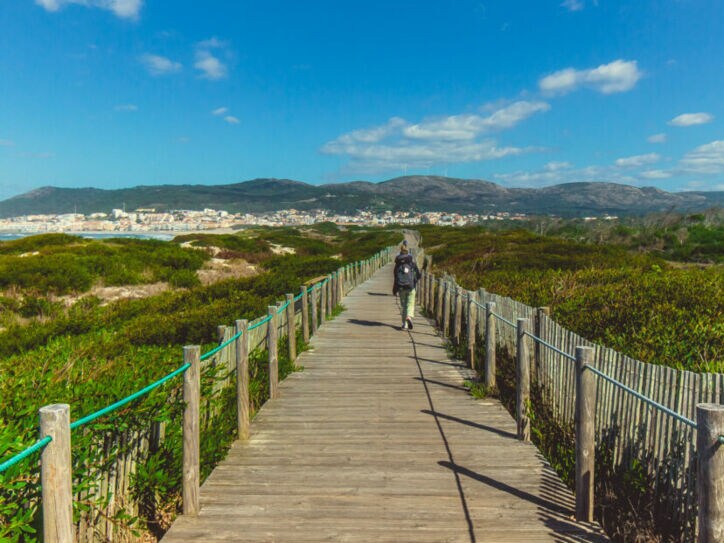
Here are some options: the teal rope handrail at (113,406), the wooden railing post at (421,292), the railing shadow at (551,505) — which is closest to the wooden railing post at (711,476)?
the railing shadow at (551,505)

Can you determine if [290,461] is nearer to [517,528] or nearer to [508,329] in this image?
[517,528]

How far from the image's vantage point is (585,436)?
4.39 meters

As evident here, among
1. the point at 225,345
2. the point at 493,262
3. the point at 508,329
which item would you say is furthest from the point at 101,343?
the point at 493,262

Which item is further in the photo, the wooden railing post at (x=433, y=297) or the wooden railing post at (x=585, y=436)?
the wooden railing post at (x=433, y=297)

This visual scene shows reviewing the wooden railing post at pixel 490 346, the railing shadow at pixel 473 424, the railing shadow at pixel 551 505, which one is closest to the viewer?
the railing shadow at pixel 551 505

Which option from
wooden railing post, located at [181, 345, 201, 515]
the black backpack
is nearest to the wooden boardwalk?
wooden railing post, located at [181, 345, 201, 515]

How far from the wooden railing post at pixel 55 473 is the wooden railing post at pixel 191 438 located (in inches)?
60.2

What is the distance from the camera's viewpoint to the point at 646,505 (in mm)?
4234

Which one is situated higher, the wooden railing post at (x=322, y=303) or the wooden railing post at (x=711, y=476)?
the wooden railing post at (x=711, y=476)

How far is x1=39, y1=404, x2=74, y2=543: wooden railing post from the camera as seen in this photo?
2.66 meters

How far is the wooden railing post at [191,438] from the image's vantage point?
4227mm

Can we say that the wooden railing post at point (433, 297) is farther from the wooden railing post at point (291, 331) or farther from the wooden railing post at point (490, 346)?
the wooden railing post at point (490, 346)

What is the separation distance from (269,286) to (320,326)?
5192mm

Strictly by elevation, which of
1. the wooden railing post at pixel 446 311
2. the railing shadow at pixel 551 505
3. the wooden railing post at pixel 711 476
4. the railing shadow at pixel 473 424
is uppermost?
the wooden railing post at pixel 711 476
